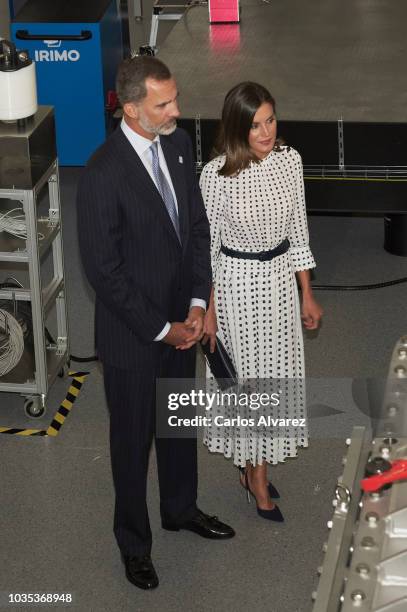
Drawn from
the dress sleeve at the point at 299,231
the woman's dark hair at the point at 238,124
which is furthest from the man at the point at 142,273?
the dress sleeve at the point at 299,231

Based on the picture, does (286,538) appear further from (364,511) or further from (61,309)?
(364,511)

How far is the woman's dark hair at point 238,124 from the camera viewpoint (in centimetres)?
305

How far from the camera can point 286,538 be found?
3.53m

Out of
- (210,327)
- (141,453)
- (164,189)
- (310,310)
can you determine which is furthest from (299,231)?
(141,453)

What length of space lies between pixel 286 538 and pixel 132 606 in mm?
536

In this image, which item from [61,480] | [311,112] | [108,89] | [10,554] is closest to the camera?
[10,554]

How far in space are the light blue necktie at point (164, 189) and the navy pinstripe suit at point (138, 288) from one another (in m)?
0.02

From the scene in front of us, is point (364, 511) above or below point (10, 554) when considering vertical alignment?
above

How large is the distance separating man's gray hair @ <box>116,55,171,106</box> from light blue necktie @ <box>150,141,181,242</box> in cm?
17

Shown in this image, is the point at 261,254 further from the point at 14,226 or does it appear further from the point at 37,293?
the point at 14,226

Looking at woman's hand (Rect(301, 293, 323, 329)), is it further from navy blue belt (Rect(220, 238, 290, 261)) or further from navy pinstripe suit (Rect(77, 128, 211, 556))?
navy pinstripe suit (Rect(77, 128, 211, 556))

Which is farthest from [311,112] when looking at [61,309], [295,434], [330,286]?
[295,434]

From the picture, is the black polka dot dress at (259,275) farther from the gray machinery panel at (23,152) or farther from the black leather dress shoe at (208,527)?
the gray machinery panel at (23,152)

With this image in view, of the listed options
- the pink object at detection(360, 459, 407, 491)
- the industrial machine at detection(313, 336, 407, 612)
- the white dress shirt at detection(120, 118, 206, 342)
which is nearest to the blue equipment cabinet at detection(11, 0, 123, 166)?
the white dress shirt at detection(120, 118, 206, 342)
